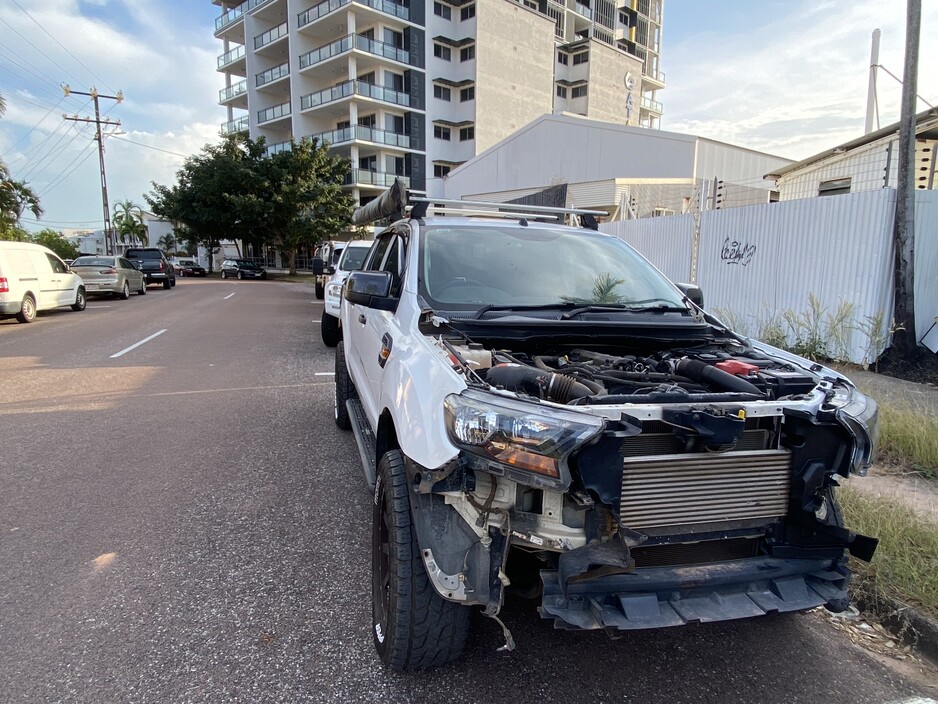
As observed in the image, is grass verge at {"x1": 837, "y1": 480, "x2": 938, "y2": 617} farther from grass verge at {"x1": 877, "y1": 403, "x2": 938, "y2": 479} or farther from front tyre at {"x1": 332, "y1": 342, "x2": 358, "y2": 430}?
front tyre at {"x1": 332, "y1": 342, "x2": 358, "y2": 430}

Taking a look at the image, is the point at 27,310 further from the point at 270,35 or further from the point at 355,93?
the point at 270,35

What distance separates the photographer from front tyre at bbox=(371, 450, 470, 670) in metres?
2.20

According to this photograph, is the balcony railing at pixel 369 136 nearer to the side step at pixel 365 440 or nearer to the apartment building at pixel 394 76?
the apartment building at pixel 394 76

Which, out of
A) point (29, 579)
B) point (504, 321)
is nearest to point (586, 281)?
point (504, 321)

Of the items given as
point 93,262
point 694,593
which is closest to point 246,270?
point 93,262

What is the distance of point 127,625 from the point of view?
272cm

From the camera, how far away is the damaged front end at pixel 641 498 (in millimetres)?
1992

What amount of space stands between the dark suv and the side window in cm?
1093

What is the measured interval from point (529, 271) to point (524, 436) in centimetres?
191

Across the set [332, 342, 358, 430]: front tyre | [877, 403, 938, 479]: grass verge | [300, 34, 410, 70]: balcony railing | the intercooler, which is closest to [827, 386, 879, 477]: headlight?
the intercooler

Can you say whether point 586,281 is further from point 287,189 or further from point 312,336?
point 287,189

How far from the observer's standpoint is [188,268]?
44.4 metres

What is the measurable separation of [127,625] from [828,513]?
3.18 metres

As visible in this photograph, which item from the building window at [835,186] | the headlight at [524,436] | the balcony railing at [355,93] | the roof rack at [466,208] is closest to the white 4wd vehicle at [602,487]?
the headlight at [524,436]
